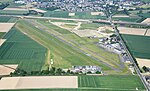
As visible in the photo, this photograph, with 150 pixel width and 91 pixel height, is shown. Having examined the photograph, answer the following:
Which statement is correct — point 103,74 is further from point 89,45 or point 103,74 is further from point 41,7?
point 41,7

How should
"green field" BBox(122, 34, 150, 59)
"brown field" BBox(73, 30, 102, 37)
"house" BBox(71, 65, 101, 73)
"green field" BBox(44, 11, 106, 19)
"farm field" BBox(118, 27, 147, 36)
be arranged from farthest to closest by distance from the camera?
"green field" BBox(44, 11, 106, 19) → "farm field" BBox(118, 27, 147, 36) → "brown field" BBox(73, 30, 102, 37) → "green field" BBox(122, 34, 150, 59) → "house" BBox(71, 65, 101, 73)

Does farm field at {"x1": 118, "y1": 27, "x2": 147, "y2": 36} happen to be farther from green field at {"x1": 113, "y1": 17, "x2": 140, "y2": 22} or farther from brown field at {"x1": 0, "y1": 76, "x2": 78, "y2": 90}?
brown field at {"x1": 0, "y1": 76, "x2": 78, "y2": 90}

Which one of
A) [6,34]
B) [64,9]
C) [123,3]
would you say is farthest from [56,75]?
[123,3]

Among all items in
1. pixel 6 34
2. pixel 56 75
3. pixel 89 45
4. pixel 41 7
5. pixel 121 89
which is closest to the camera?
pixel 121 89

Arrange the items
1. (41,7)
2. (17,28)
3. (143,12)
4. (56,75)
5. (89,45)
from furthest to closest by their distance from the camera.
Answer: (41,7) → (143,12) → (17,28) → (89,45) → (56,75)

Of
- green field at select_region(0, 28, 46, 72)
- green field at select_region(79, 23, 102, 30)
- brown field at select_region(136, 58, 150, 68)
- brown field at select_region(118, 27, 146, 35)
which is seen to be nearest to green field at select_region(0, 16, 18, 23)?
green field at select_region(0, 28, 46, 72)

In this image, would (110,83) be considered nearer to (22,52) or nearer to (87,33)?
(22,52)

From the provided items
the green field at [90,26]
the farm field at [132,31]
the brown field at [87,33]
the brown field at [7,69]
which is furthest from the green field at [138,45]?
the brown field at [7,69]
